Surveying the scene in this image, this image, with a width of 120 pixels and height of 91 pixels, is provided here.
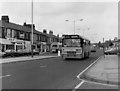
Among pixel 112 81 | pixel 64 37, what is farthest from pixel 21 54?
pixel 112 81

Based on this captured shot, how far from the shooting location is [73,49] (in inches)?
1297

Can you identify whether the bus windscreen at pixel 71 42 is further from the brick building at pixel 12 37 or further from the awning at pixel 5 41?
the awning at pixel 5 41

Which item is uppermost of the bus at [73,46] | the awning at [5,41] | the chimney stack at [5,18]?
the chimney stack at [5,18]

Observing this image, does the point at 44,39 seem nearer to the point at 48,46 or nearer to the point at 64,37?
the point at 48,46

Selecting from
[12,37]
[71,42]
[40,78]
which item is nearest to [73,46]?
[71,42]

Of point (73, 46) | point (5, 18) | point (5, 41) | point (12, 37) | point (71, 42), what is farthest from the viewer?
point (5, 18)

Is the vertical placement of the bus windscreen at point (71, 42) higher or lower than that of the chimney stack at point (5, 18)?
lower

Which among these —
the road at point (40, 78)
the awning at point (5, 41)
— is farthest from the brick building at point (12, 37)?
the road at point (40, 78)

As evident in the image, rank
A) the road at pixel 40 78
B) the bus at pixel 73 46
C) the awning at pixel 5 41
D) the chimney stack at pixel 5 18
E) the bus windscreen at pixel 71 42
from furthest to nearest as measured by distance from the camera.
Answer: the chimney stack at pixel 5 18 → the awning at pixel 5 41 → the bus windscreen at pixel 71 42 → the bus at pixel 73 46 → the road at pixel 40 78

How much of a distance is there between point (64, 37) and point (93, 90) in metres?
23.8

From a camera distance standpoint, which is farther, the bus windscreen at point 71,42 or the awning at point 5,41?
the awning at point 5,41

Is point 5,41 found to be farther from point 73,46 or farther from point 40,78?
point 40,78

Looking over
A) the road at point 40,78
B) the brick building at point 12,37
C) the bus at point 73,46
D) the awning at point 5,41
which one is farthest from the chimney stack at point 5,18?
the road at point 40,78

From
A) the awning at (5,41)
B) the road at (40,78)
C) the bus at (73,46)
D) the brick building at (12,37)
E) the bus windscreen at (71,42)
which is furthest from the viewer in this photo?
the brick building at (12,37)
